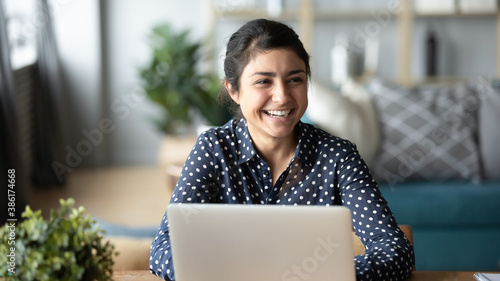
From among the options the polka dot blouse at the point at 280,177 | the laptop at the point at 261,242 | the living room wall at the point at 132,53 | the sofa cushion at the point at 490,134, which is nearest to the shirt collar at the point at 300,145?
the polka dot blouse at the point at 280,177

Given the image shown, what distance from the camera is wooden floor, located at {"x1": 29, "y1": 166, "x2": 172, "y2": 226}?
174 inches

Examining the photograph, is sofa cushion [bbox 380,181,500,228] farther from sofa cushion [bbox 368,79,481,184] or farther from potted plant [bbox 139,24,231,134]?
potted plant [bbox 139,24,231,134]

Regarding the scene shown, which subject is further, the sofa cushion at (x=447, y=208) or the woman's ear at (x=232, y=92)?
the sofa cushion at (x=447, y=208)

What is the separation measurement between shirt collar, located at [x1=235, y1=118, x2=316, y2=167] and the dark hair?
12cm

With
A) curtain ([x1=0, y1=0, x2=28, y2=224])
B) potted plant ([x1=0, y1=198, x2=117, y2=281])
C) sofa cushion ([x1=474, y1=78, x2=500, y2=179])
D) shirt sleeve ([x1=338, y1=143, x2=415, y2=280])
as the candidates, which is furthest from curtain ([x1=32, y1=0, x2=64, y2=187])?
potted plant ([x1=0, y1=198, x2=117, y2=281])

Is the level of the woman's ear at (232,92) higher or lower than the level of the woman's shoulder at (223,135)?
higher

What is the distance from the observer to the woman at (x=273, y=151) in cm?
163

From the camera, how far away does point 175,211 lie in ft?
3.51

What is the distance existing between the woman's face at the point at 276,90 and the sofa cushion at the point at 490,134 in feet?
6.87

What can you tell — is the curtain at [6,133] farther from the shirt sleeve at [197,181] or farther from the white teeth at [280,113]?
the white teeth at [280,113]

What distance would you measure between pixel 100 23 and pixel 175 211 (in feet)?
16.7

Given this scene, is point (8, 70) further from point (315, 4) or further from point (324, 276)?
point (324, 276)

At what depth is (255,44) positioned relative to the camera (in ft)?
5.55

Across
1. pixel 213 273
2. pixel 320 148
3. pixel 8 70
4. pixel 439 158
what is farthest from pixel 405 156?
pixel 213 273
